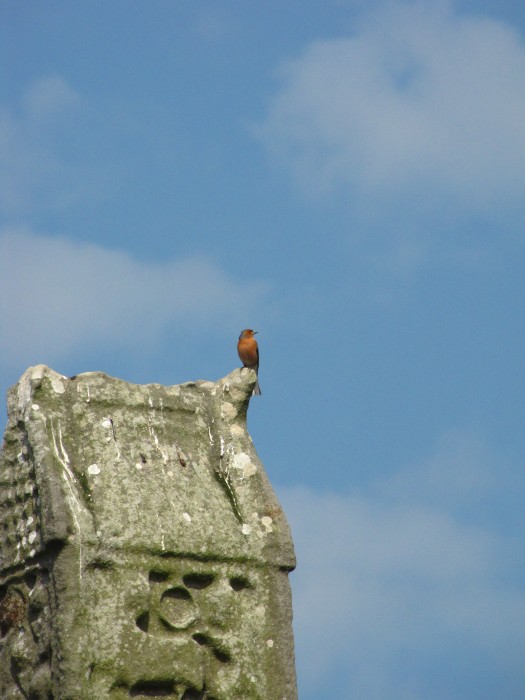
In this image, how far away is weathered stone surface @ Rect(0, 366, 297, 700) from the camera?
865cm

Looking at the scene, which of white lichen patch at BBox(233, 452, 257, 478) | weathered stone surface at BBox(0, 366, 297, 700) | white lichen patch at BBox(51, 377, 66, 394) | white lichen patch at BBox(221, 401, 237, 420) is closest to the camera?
weathered stone surface at BBox(0, 366, 297, 700)

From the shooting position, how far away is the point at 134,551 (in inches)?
350

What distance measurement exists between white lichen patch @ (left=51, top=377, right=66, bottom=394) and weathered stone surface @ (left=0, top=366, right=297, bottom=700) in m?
0.01

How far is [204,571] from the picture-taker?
30.0 feet

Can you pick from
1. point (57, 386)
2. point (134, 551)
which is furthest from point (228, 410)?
point (134, 551)

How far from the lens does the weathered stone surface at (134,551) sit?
28.4 ft

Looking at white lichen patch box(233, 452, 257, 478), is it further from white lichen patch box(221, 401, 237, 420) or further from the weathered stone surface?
white lichen patch box(221, 401, 237, 420)

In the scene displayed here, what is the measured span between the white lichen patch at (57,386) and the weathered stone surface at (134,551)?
0.01 metres

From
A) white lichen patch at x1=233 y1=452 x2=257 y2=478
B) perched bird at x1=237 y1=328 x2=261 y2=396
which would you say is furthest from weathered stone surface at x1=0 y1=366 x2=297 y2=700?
perched bird at x1=237 y1=328 x2=261 y2=396

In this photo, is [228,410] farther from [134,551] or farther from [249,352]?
[249,352]

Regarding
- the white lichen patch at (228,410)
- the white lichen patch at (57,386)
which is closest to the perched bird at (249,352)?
the white lichen patch at (228,410)

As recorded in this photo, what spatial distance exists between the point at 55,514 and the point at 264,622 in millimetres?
1796

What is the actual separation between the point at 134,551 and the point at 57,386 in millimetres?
1481

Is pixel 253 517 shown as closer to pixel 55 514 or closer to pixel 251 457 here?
pixel 251 457
